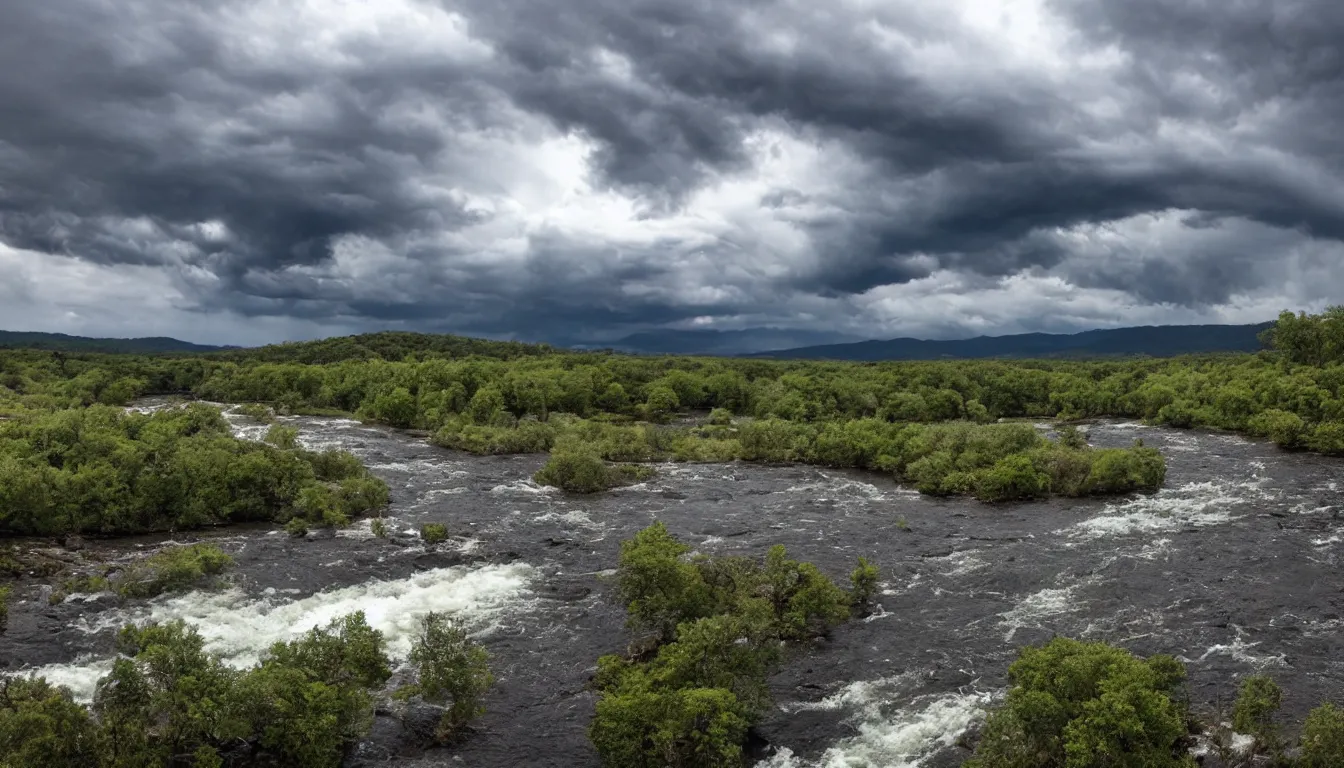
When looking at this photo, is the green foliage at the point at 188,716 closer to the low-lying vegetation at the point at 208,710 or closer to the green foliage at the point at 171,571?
the low-lying vegetation at the point at 208,710

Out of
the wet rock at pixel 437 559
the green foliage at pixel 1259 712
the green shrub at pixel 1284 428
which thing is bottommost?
the wet rock at pixel 437 559

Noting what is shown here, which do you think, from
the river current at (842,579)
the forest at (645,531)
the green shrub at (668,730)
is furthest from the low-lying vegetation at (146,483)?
the green shrub at (668,730)

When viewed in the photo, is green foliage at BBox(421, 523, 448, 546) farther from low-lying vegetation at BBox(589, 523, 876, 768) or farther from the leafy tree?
the leafy tree

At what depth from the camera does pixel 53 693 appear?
2655 cm

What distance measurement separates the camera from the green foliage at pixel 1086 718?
2339 centimetres

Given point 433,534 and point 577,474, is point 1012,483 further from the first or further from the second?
point 433,534

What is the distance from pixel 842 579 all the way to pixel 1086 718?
20.2 metres

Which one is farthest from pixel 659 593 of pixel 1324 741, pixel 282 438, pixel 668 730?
Answer: pixel 282 438

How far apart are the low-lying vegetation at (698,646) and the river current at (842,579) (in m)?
1.56

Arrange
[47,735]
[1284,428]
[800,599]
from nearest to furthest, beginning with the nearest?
[47,735]
[800,599]
[1284,428]

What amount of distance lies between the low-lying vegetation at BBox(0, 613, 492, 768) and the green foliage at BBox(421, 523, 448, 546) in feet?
71.9

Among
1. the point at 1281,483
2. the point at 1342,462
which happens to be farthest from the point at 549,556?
the point at 1342,462

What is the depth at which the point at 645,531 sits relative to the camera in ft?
125

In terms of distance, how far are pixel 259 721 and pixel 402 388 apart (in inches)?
3699
